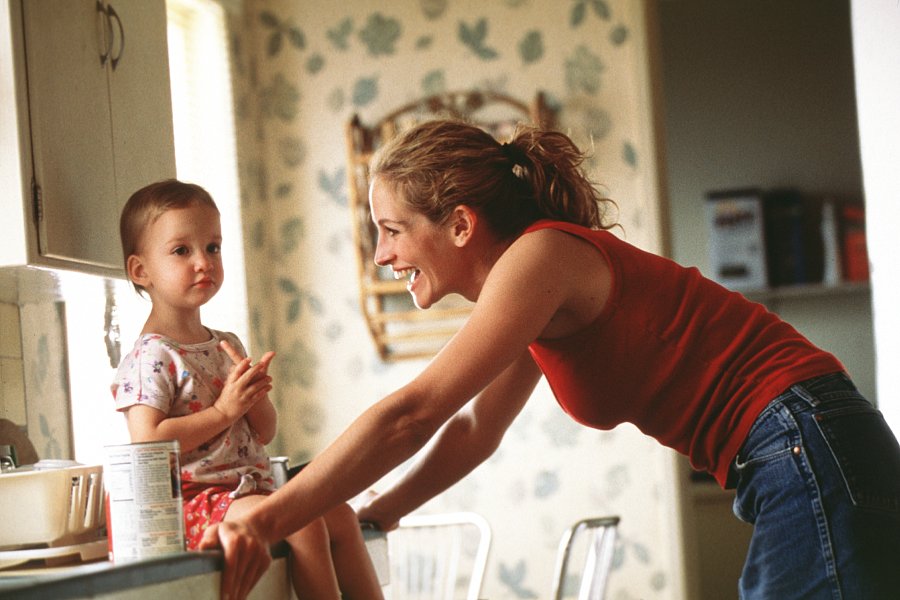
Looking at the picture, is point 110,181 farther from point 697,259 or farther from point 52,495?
point 697,259

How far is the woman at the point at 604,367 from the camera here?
4.23ft

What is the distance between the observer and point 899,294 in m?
2.24

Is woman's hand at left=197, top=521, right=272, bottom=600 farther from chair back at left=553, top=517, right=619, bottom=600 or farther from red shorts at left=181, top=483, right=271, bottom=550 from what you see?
chair back at left=553, top=517, right=619, bottom=600

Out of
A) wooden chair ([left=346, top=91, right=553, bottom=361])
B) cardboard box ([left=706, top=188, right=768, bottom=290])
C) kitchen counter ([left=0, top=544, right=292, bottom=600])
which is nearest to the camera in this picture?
kitchen counter ([left=0, top=544, right=292, bottom=600])

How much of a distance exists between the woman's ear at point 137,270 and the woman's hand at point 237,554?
0.61 metres

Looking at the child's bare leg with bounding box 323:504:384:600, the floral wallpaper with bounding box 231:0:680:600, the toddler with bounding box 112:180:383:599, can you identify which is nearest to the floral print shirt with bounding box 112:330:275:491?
the toddler with bounding box 112:180:383:599

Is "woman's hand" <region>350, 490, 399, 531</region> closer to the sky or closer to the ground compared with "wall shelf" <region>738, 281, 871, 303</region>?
closer to the ground

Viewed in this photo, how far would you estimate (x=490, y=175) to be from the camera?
1586mm

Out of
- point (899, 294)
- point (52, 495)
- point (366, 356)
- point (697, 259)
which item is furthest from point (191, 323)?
point (697, 259)

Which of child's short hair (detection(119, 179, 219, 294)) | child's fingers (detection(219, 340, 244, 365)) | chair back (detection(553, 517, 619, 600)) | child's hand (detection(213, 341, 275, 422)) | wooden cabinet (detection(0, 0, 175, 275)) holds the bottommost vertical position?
chair back (detection(553, 517, 619, 600))

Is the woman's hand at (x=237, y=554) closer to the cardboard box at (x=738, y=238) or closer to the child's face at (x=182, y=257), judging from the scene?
the child's face at (x=182, y=257)

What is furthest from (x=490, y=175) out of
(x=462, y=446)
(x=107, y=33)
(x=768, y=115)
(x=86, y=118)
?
(x=768, y=115)

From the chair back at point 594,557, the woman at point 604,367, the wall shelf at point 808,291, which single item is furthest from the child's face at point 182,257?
the wall shelf at point 808,291

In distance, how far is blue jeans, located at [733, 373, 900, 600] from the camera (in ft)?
4.33
